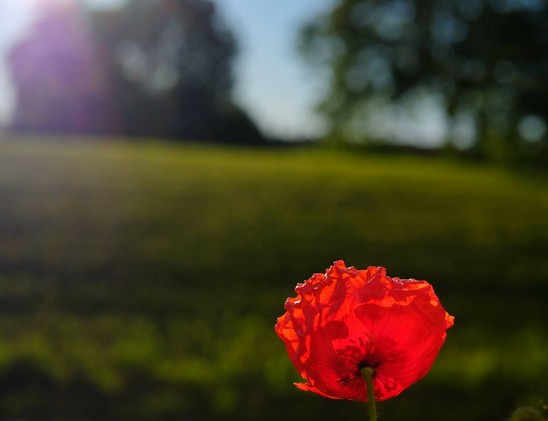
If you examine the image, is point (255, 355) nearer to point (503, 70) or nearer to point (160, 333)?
point (160, 333)

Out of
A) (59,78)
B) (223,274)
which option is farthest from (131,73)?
(223,274)

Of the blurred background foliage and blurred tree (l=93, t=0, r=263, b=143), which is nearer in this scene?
the blurred background foliage

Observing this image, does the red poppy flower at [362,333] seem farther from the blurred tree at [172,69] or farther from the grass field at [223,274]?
the blurred tree at [172,69]

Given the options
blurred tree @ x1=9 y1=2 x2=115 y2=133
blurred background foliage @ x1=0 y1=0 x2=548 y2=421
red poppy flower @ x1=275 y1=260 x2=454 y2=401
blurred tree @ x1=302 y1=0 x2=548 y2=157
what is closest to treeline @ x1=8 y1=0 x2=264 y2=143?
blurred tree @ x1=9 y1=2 x2=115 y2=133

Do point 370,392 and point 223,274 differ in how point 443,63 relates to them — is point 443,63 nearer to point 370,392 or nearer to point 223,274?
point 223,274

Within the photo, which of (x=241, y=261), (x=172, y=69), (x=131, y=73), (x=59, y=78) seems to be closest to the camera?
(x=241, y=261)

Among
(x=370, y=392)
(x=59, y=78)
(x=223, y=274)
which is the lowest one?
(x=59, y=78)

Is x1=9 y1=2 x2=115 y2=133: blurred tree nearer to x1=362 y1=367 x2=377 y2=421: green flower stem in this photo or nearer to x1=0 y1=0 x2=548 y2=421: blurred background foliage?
x1=0 y1=0 x2=548 y2=421: blurred background foliage
